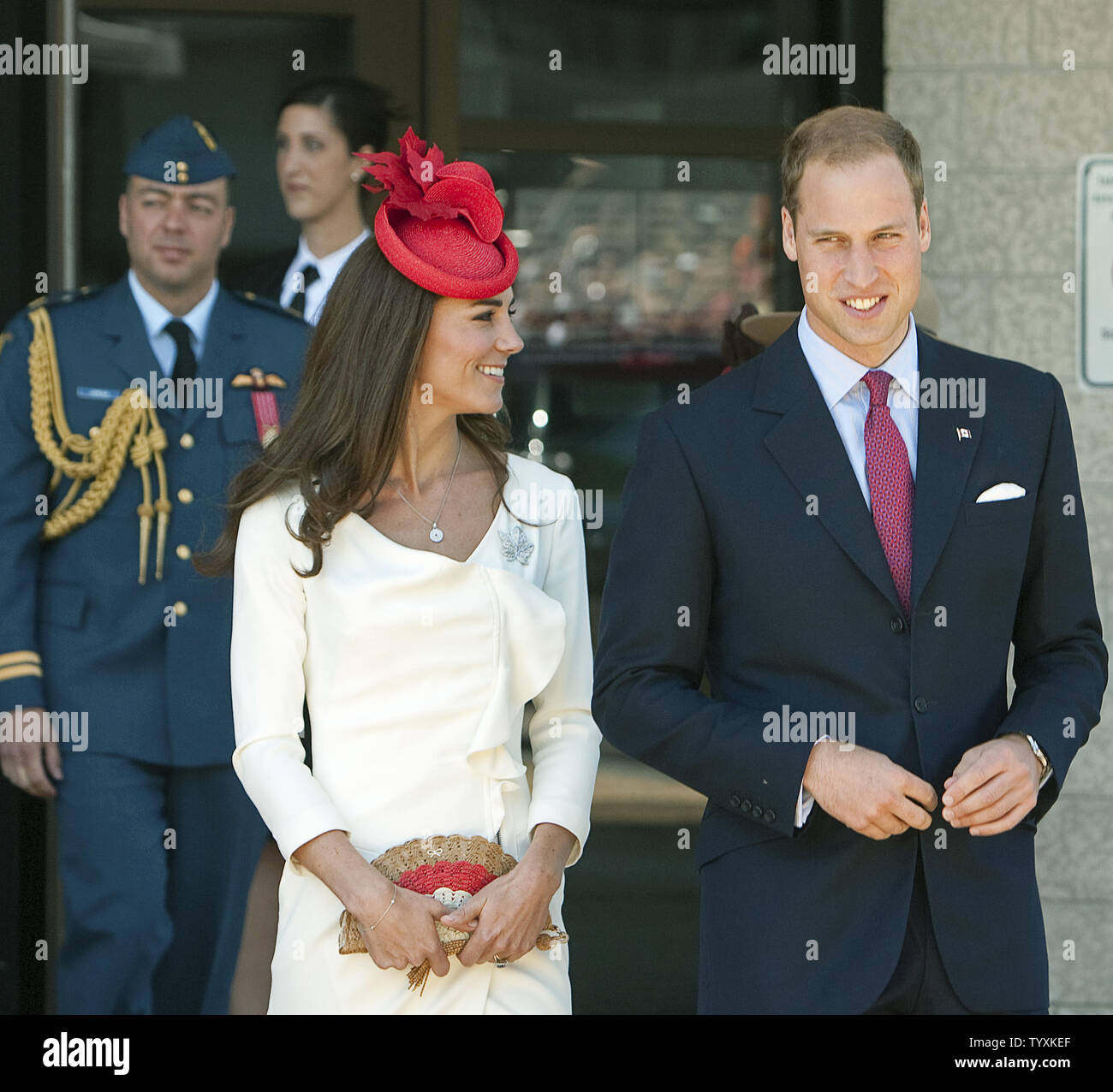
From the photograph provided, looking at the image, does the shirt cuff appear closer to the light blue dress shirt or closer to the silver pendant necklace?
the light blue dress shirt

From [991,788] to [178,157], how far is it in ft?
9.19

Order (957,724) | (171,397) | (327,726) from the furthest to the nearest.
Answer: (171,397) → (327,726) → (957,724)

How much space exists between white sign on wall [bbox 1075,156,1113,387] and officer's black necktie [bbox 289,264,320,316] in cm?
197

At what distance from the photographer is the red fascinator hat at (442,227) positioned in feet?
8.86

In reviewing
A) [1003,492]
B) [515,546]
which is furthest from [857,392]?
[515,546]

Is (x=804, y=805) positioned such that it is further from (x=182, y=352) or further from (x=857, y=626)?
(x=182, y=352)

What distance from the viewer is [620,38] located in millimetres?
4449

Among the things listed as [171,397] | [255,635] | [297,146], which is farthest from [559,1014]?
[297,146]

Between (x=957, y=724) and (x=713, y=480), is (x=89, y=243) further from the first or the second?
(x=957, y=724)

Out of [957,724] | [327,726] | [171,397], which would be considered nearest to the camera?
[957,724]

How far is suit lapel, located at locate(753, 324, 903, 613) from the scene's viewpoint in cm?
245

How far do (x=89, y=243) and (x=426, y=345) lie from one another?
1947mm

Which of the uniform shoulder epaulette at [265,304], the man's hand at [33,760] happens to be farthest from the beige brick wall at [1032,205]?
the man's hand at [33,760]

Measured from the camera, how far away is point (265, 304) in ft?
14.2
